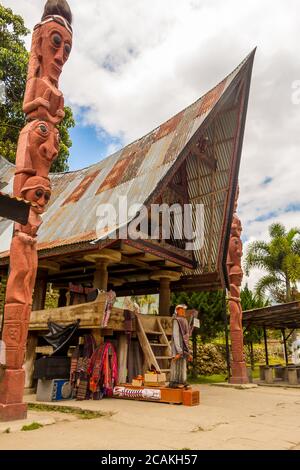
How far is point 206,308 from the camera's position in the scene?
19484 mm

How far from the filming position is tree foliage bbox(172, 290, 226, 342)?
1962 centimetres

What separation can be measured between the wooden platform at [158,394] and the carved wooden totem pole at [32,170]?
3.82 m

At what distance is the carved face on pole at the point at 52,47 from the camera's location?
8484 millimetres

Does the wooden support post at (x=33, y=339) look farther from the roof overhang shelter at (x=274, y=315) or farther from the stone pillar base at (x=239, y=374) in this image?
the roof overhang shelter at (x=274, y=315)

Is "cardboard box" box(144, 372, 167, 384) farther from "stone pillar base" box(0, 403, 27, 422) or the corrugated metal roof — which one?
"stone pillar base" box(0, 403, 27, 422)

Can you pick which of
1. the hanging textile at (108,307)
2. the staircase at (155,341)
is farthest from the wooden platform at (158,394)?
the hanging textile at (108,307)

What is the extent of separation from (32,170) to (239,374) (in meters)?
12.1

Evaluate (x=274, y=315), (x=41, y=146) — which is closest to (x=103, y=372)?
(x=41, y=146)

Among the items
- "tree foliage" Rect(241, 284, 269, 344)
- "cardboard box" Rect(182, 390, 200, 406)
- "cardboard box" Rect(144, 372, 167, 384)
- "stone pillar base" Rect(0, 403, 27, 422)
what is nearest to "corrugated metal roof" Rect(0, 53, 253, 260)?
"cardboard box" Rect(144, 372, 167, 384)

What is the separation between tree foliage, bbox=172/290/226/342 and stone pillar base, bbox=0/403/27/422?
44.6ft

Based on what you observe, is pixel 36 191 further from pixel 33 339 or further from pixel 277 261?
pixel 277 261

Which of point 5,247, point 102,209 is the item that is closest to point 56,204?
point 5,247

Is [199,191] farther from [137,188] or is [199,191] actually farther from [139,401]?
[139,401]

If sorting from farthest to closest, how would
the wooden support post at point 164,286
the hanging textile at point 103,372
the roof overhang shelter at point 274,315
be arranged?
the roof overhang shelter at point 274,315 → the wooden support post at point 164,286 → the hanging textile at point 103,372
